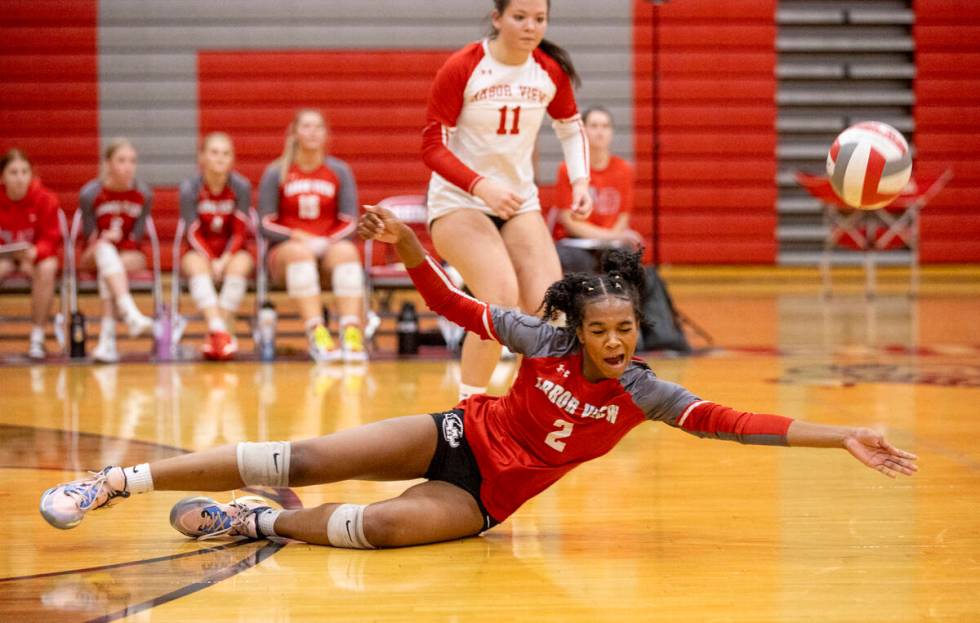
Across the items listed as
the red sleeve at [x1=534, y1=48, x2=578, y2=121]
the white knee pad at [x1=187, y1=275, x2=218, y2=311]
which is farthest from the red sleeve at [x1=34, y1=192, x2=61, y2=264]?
the red sleeve at [x1=534, y1=48, x2=578, y2=121]

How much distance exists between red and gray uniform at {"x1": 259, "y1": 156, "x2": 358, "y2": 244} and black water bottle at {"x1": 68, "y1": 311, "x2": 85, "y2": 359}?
125 centimetres

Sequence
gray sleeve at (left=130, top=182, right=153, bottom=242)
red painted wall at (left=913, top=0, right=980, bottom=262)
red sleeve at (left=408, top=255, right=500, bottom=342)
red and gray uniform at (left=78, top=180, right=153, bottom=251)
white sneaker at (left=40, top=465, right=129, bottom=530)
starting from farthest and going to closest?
red painted wall at (left=913, top=0, right=980, bottom=262) → gray sleeve at (left=130, top=182, right=153, bottom=242) → red and gray uniform at (left=78, top=180, right=153, bottom=251) → red sleeve at (left=408, top=255, right=500, bottom=342) → white sneaker at (left=40, top=465, right=129, bottom=530)

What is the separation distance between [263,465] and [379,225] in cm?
68

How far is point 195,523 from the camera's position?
328cm

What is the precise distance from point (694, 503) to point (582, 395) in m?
0.81

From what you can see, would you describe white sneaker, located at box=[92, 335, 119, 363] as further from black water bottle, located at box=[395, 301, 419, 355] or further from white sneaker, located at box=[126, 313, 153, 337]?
black water bottle, located at box=[395, 301, 419, 355]

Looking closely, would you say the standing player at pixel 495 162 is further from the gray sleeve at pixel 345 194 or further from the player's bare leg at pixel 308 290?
the gray sleeve at pixel 345 194

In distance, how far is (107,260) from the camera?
7.74 metres

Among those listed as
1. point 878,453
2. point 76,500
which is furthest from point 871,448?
point 76,500

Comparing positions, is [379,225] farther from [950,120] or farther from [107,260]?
[950,120]

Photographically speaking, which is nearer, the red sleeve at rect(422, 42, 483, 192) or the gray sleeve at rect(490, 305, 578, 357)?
the gray sleeve at rect(490, 305, 578, 357)

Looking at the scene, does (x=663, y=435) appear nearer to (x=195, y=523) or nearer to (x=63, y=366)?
(x=195, y=523)

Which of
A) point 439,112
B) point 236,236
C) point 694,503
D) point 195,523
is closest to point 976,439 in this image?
point 694,503

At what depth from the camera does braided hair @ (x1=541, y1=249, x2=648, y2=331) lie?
3.17 m
